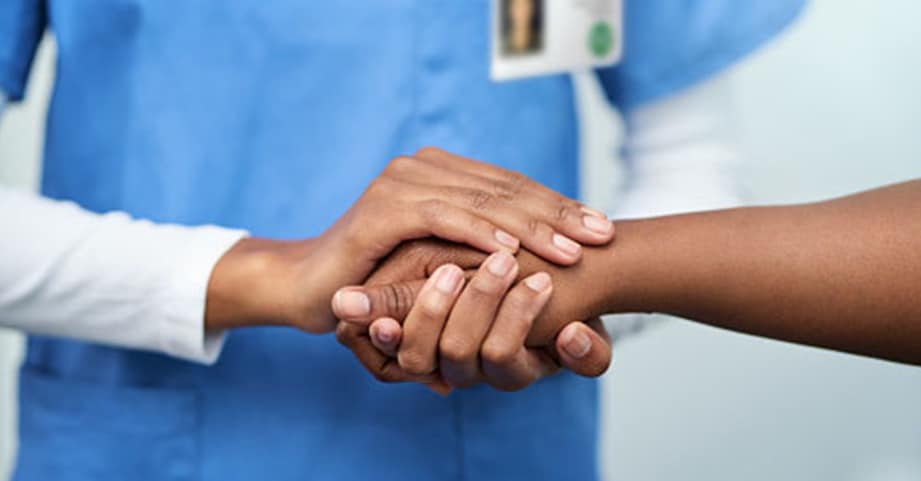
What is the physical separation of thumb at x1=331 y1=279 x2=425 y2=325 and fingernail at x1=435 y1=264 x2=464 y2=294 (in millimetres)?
35

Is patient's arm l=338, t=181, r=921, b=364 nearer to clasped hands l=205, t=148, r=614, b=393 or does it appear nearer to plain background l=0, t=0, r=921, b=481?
clasped hands l=205, t=148, r=614, b=393

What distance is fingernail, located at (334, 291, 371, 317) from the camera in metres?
0.81

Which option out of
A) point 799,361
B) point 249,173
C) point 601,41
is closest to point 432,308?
point 249,173

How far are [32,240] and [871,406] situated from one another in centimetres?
108

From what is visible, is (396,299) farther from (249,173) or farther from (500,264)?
(249,173)

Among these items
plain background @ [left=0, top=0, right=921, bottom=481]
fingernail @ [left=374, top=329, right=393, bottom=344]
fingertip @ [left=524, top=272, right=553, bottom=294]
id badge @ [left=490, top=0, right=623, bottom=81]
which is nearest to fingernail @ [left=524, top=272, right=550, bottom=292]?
fingertip @ [left=524, top=272, right=553, bottom=294]

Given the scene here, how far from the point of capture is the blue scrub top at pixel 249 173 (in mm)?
939

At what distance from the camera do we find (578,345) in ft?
2.71

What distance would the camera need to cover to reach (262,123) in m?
0.94

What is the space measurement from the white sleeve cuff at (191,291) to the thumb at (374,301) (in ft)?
0.36

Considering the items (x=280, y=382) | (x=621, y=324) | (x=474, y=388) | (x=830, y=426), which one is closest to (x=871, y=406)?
(x=830, y=426)

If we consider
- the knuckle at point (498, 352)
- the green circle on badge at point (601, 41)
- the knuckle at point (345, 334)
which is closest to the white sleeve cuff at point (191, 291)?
the knuckle at point (345, 334)

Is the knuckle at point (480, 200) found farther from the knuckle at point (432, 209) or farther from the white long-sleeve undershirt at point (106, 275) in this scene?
the white long-sleeve undershirt at point (106, 275)

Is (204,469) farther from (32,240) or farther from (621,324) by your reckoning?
(621,324)
